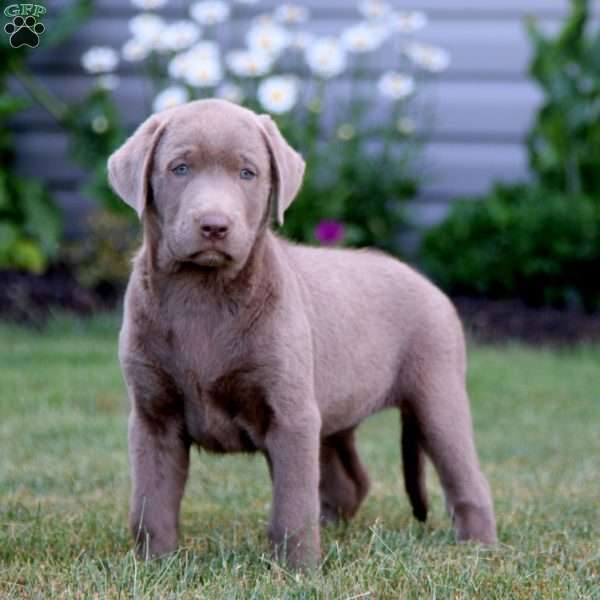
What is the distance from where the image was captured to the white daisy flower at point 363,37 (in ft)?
31.9

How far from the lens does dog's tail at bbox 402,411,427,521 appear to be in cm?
443

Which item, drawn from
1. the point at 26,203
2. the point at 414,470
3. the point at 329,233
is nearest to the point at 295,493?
the point at 414,470

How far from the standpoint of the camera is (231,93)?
9.23 meters

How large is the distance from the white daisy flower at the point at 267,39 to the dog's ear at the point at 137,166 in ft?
19.3

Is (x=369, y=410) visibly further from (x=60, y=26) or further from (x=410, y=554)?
(x=60, y=26)

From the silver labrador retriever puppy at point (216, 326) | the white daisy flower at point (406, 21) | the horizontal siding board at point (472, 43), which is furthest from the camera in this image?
the horizontal siding board at point (472, 43)

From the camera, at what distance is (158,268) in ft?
12.2

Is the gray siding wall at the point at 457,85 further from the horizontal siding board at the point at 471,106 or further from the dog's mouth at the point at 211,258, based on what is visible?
the dog's mouth at the point at 211,258

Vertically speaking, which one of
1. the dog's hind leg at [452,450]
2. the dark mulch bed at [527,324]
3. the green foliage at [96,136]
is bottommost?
the dark mulch bed at [527,324]

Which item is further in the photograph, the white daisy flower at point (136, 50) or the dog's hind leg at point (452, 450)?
the white daisy flower at point (136, 50)

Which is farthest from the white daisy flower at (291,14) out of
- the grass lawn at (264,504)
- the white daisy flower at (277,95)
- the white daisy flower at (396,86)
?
the grass lawn at (264,504)

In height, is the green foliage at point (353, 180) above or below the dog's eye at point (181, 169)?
below

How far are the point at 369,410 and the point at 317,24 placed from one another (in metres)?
6.87

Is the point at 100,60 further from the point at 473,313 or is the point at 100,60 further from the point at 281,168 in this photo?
the point at 281,168
